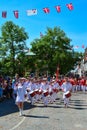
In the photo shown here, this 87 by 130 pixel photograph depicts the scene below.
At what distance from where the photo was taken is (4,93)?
104 feet

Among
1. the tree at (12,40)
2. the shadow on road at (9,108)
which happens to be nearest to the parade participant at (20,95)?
→ the shadow on road at (9,108)

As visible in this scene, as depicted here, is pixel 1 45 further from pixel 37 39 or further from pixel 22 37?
pixel 37 39

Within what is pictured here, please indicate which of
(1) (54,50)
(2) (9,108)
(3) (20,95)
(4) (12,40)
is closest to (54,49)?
(1) (54,50)

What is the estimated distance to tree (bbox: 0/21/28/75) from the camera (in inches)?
2452

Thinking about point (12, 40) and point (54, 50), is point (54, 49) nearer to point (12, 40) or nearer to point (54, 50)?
point (54, 50)

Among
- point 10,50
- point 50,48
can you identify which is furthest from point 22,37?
point 50,48

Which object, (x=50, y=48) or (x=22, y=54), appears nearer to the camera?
(x=22, y=54)

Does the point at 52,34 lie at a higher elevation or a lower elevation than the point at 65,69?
higher

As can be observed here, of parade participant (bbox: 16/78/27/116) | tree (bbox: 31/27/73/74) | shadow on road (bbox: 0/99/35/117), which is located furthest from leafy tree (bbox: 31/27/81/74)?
parade participant (bbox: 16/78/27/116)

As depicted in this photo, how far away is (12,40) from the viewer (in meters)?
62.8

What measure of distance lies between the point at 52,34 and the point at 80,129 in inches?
2243

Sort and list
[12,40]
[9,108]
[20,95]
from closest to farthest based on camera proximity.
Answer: [20,95]
[9,108]
[12,40]

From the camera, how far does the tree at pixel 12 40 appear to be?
62.3 meters

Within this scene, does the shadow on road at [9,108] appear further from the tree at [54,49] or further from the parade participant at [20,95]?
the tree at [54,49]
